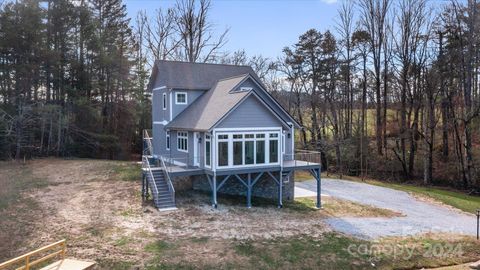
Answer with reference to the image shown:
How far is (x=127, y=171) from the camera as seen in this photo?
2234 cm

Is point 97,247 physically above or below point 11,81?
below

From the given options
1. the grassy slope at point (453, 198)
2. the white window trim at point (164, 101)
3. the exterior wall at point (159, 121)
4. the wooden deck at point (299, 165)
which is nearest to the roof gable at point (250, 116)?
the wooden deck at point (299, 165)

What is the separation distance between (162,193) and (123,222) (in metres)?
A: 2.79

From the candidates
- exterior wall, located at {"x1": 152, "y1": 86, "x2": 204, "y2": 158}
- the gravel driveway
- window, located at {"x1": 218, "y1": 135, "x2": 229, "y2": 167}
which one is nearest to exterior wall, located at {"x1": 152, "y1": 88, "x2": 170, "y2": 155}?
exterior wall, located at {"x1": 152, "y1": 86, "x2": 204, "y2": 158}

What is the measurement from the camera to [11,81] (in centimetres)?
2730

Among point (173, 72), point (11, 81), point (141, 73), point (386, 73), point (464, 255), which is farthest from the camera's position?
point (141, 73)

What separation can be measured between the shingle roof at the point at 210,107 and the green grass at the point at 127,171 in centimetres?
384

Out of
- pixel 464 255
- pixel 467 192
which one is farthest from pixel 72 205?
pixel 467 192

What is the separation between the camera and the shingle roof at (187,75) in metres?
20.2

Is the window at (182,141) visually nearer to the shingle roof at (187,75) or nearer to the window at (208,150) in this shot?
the window at (208,150)

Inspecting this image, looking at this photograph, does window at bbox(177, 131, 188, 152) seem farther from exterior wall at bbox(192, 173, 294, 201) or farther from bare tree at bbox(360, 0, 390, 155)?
bare tree at bbox(360, 0, 390, 155)

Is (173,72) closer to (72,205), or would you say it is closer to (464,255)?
(72,205)

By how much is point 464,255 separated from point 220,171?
31.6 ft

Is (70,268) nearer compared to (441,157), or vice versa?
(70,268)
